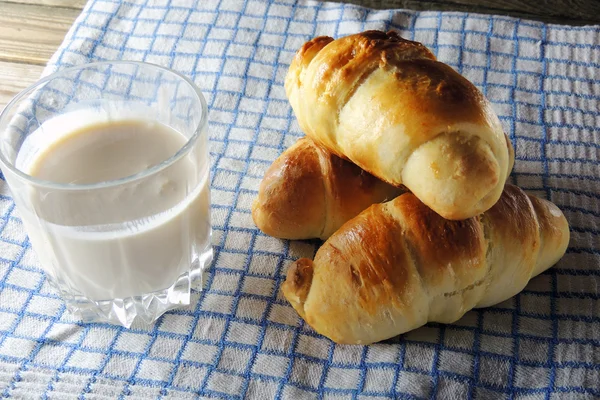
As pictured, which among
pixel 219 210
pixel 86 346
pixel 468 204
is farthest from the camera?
pixel 219 210

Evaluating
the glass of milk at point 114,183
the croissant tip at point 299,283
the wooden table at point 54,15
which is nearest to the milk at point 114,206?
the glass of milk at point 114,183

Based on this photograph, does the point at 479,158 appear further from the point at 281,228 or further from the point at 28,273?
the point at 28,273

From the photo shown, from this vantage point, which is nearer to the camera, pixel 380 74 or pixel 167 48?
pixel 380 74

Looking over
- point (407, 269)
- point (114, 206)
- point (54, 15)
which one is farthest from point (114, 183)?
point (54, 15)

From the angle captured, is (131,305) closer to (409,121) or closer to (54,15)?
(409,121)

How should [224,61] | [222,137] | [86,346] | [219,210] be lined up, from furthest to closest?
[224,61]
[222,137]
[219,210]
[86,346]

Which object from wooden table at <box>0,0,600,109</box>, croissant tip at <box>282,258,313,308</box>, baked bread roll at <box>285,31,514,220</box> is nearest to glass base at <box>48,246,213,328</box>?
croissant tip at <box>282,258,313,308</box>

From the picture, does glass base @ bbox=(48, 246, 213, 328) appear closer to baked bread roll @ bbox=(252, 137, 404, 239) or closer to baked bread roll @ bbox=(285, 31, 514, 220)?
baked bread roll @ bbox=(252, 137, 404, 239)

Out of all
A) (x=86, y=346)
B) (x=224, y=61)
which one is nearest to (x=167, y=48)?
(x=224, y=61)
